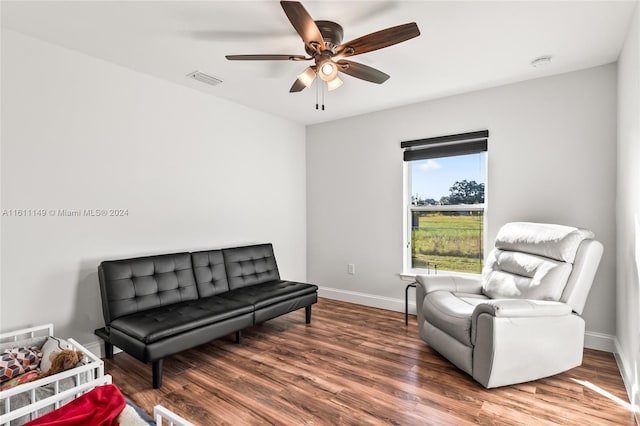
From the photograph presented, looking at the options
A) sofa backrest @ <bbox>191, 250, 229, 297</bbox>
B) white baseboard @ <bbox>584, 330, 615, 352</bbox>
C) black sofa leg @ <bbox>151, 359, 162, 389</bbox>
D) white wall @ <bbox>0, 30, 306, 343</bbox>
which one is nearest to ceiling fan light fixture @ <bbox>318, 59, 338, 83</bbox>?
white wall @ <bbox>0, 30, 306, 343</bbox>

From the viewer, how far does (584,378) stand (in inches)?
99.0

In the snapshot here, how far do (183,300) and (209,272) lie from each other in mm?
387

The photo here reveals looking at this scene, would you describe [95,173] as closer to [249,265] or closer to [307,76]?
[249,265]

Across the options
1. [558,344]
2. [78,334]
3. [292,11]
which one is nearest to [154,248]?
[78,334]

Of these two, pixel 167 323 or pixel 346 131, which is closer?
pixel 167 323

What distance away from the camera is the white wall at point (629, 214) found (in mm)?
2137

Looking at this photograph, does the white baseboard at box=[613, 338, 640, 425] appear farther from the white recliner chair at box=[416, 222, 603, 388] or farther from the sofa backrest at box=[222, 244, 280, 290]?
the sofa backrest at box=[222, 244, 280, 290]

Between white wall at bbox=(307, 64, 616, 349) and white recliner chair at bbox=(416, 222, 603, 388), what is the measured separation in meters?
0.52

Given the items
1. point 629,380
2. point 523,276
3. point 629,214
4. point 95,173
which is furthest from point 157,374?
point 629,214

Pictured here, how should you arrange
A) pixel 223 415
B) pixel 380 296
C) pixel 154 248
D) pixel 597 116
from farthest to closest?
pixel 380 296, pixel 154 248, pixel 597 116, pixel 223 415

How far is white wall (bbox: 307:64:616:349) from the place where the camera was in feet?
9.95

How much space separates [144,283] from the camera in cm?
288

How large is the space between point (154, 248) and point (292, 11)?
250 centimetres

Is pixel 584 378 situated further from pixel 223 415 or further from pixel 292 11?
pixel 292 11
